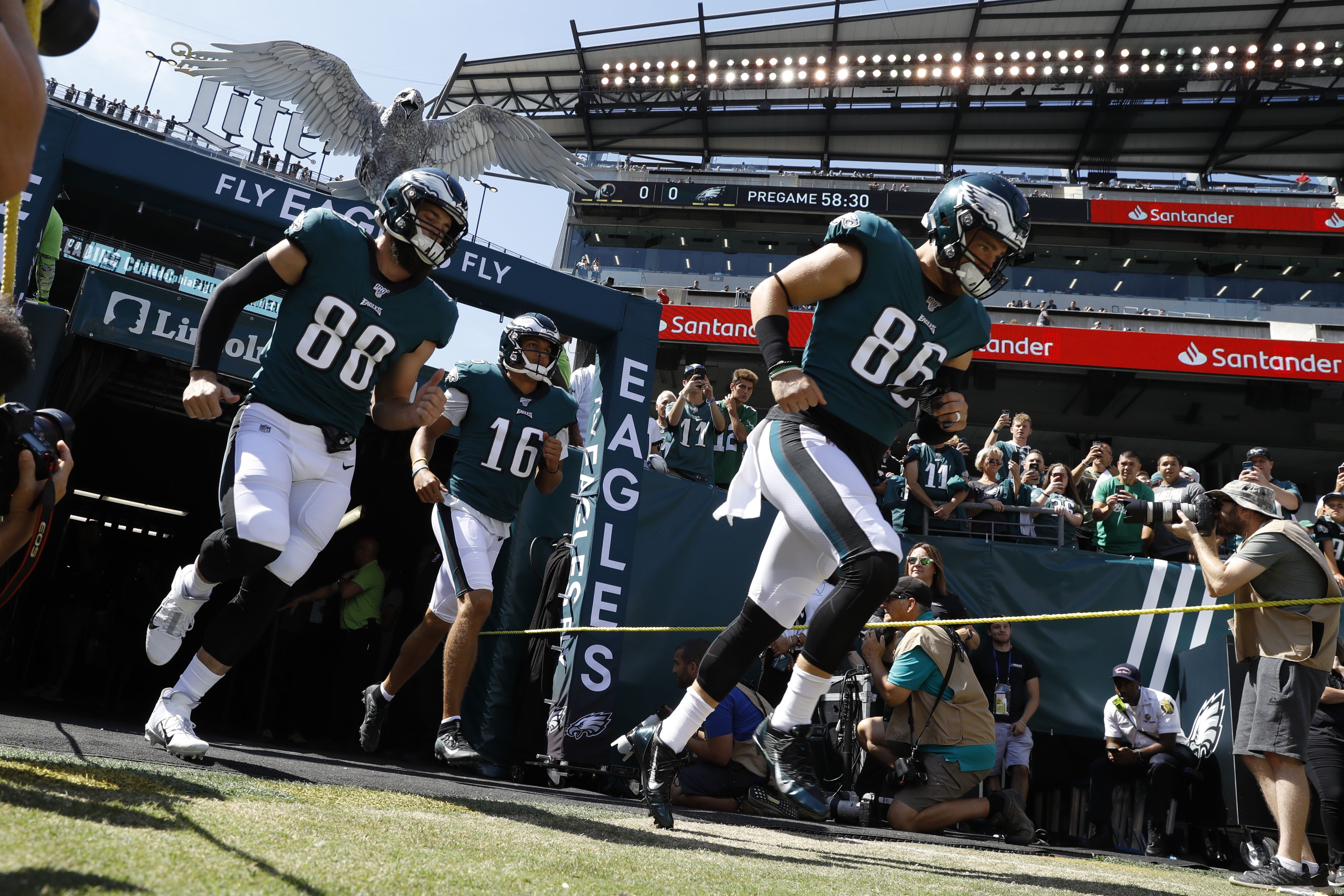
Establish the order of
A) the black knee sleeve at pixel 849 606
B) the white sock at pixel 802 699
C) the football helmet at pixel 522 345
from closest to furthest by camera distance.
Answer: the black knee sleeve at pixel 849 606 < the white sock at pixel 802 699 < the football helmet at pixel 522 345

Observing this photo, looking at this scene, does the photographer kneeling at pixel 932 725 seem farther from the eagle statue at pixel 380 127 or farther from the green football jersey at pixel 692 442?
the eagle statue at pixel 380 127

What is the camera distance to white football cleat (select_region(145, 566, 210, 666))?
3.24 m

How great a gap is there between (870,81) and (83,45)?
31089mm

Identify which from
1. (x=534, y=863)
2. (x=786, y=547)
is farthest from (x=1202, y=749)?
(x=534, y=863)

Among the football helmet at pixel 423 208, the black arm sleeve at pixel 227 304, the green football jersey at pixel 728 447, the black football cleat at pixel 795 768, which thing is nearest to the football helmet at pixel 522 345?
the football helmet at pixel 423 208

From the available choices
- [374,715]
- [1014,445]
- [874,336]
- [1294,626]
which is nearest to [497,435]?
[374,715]

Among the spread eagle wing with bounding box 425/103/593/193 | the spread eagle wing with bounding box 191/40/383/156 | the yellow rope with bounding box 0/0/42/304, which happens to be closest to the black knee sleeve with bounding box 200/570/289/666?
the yellow rope with bounding box 0/0/42/304

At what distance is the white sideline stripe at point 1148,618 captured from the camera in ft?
25.6

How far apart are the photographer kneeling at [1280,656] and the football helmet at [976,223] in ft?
5.92

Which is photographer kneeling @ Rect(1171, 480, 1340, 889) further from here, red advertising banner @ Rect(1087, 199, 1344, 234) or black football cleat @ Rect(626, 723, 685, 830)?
red advertising banner @ Rect(1087, 199, 1344, 234)

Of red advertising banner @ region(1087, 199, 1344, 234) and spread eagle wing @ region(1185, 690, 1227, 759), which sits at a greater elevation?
Answer: red advertising banner @ region(1087, 199, 1344, 234)

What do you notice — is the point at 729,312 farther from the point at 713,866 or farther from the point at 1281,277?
the point at 713,866

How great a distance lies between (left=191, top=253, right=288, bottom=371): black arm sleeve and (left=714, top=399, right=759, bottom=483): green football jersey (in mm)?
5193

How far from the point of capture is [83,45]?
167cm
